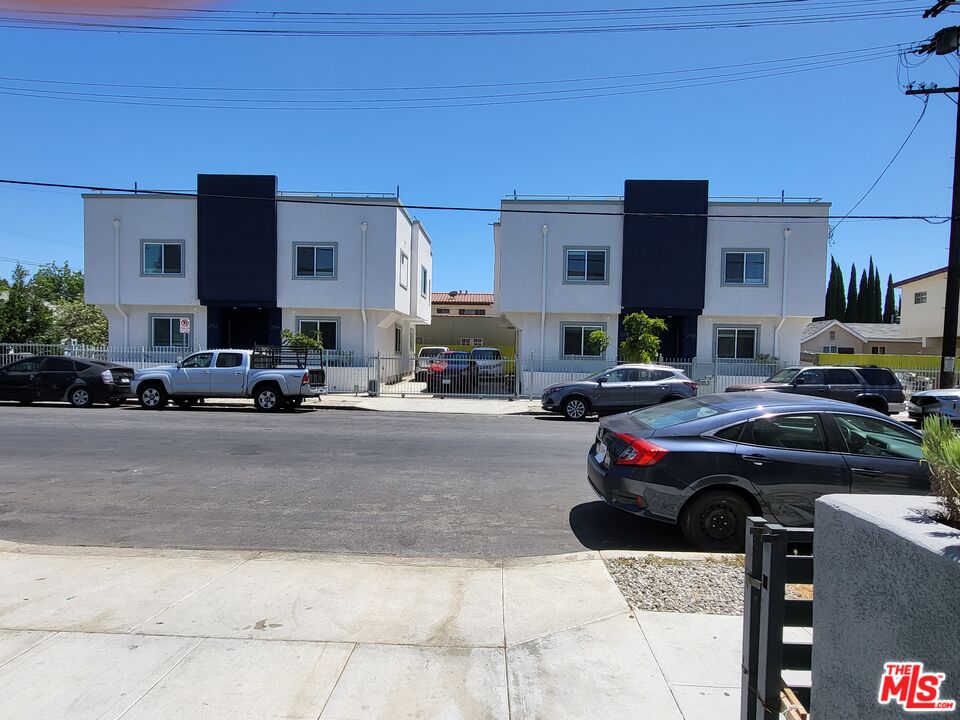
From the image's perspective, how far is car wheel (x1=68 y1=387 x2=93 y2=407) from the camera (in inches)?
705

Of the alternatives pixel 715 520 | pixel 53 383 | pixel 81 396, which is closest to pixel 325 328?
pixel 81 396

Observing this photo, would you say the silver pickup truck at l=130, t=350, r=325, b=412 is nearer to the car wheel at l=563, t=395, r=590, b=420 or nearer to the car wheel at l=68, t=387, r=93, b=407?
the car wheel at l=68, t=387, r=93, b=407

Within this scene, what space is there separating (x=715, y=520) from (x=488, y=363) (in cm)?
1766

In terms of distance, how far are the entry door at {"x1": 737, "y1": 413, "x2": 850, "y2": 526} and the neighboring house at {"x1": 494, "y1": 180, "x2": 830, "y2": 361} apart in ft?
58.4

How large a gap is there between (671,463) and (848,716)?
11.7 ft

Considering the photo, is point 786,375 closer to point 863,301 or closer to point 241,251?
point 241,251

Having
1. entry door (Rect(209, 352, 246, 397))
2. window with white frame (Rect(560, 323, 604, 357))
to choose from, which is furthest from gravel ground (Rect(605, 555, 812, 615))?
window with white frame (Rect(560, 323, 604, 357))

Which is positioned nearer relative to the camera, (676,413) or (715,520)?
(715,520)

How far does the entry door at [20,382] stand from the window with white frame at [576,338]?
17.7 m

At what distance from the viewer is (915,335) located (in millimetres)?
39562

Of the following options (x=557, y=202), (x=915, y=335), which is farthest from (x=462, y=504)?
(x=915, y=335)

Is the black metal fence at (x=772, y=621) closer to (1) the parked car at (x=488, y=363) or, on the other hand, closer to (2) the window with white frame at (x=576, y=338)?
(1) the parked car at (x=488, y=363)

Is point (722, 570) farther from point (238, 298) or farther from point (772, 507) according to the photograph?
point (238, 298)

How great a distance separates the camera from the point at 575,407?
679 inches
